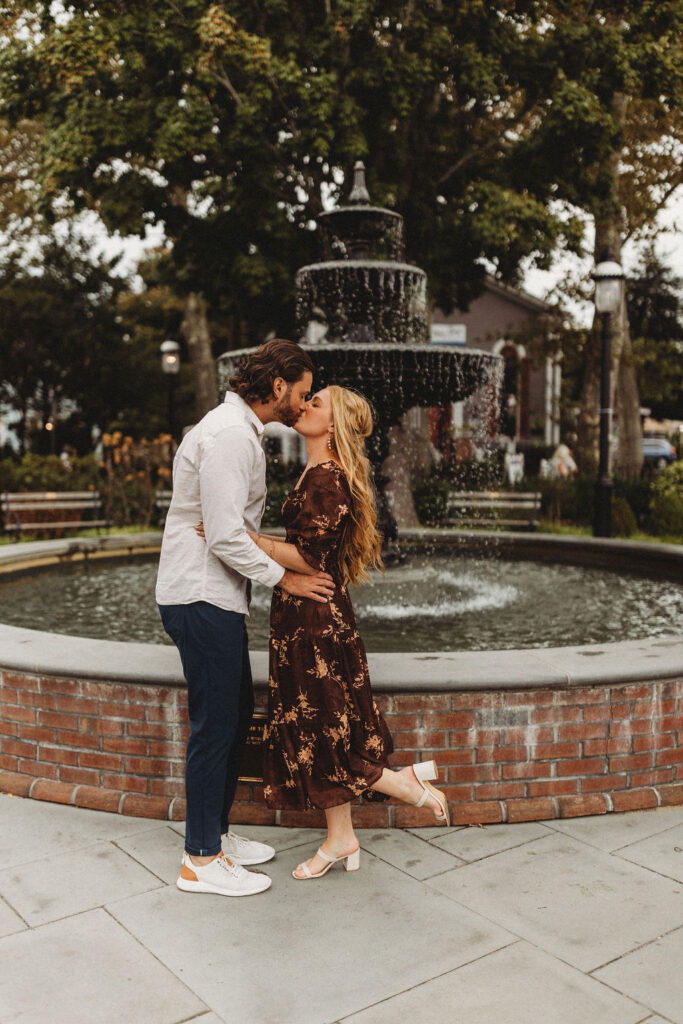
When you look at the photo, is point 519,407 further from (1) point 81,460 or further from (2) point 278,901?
(2) point 278,901

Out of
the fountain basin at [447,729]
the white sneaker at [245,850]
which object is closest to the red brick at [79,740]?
the fountain basin at [447,729]

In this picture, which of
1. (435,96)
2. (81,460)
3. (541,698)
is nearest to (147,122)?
(435,96)

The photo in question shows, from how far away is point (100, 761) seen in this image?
4.07m

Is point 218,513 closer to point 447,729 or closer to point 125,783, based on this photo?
point 447,729

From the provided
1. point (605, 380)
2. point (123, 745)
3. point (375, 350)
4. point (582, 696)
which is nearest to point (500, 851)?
point (582, 696)

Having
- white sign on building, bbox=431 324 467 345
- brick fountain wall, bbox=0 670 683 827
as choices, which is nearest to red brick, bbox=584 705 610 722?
brick fountain wall, bbox=0 670 683 827

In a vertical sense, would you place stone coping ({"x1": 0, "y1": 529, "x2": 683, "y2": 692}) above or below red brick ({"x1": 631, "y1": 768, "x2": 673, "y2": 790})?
above

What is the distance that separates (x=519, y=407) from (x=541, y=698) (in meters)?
34.6

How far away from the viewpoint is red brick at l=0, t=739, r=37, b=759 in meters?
4.20

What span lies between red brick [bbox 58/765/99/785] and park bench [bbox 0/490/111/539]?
9.20m

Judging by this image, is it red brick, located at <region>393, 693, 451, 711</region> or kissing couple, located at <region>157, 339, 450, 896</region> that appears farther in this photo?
red brick, located at <region>393, 693, 451, 711</region>

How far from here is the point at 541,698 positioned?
3.93 m

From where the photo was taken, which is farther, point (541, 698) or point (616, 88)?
point (616, 88)

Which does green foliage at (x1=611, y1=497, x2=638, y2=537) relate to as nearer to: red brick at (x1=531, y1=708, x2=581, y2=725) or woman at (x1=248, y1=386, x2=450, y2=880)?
red brick at (x1=531, y1=708, x2=581, y2=725)
